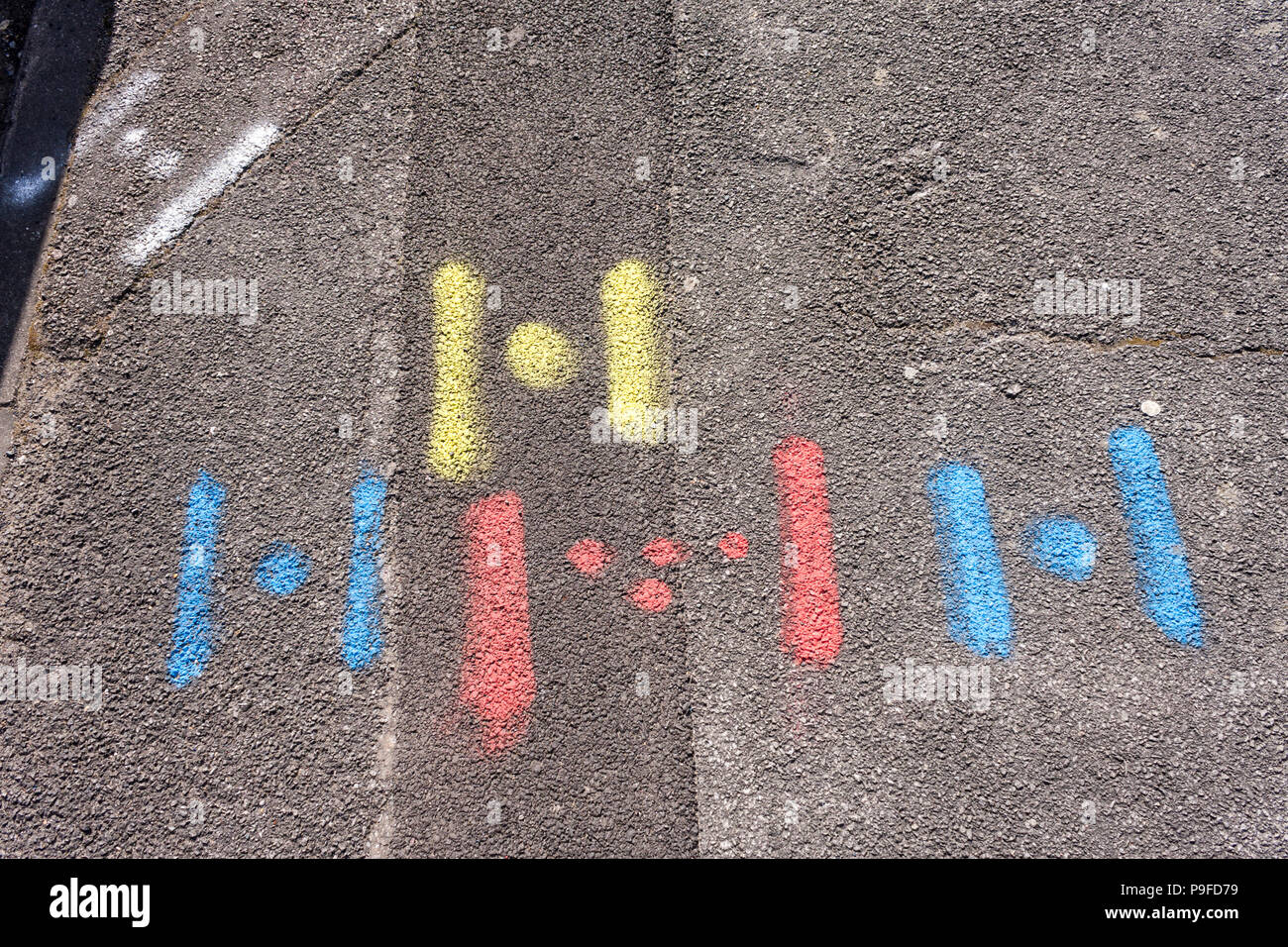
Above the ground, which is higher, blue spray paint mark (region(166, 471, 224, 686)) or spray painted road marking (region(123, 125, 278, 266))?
spray painted road marking (region(123, 125, 278, 266))

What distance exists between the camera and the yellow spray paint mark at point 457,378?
3373mm

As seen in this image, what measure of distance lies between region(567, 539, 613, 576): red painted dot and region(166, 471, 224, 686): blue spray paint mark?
52.1 inches

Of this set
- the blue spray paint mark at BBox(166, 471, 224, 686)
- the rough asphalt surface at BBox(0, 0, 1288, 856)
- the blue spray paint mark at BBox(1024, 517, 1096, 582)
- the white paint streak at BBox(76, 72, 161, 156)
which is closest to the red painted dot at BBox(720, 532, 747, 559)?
the rough asphalt surface at BBox(0, 0, 1288, 856)

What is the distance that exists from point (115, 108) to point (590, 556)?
2867 mm

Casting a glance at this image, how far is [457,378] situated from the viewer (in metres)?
3.47

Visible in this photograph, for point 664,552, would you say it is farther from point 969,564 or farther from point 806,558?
point 969,564

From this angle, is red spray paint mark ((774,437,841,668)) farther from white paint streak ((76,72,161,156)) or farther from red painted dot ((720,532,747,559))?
white paint streak ((76,72,161,156))

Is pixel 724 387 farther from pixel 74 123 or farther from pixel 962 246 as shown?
pixel 74 123

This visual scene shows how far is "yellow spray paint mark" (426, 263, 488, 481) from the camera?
337 cm

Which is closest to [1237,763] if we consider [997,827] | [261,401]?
[997,827]

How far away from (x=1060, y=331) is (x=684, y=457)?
5.27 ft

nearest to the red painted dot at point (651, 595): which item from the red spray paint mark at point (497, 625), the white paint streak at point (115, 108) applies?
the red spray paint mark at point (497, 625)

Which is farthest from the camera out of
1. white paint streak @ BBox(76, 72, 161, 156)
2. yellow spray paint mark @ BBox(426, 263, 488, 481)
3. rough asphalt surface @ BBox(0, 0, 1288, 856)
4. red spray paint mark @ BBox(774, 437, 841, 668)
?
white paint streak @ BBox(76, 72, 161, 156)

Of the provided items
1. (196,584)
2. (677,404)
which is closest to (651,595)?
(677,404)
